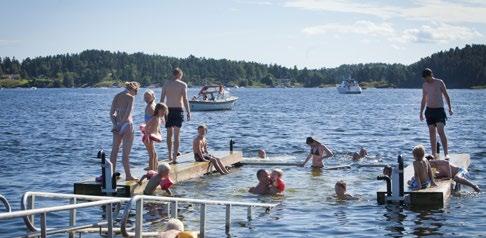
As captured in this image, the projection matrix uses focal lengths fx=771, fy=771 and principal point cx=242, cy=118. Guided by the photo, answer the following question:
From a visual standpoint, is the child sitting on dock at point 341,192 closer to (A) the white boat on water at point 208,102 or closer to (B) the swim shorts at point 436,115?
(B) the swim shorts at point 436,115

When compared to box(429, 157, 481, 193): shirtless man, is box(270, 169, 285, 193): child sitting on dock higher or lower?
lower

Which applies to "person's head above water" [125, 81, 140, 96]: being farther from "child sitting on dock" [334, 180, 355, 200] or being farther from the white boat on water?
the white boat on water

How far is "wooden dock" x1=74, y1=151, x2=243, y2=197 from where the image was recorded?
1617cm

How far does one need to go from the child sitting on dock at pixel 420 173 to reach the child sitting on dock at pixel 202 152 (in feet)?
21.9

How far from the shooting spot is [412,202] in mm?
15859

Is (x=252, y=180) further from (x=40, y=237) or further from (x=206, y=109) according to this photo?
(x=206, y=109)

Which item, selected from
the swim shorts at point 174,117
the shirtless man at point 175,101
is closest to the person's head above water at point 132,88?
the shirtless man at point 175,101

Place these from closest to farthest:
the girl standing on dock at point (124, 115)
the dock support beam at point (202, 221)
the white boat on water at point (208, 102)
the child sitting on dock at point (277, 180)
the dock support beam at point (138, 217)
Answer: the dock support beam at point (138, 217) < the dock support beam at point (202, 221) < the girl standing on dock at point (124, 115) < the child sitting on dock at point (277, 180) < the white boat on water at point (208, 102)

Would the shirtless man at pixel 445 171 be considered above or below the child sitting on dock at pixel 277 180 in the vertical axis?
above

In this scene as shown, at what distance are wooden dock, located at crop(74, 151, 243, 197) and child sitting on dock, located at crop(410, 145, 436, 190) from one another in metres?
5.78

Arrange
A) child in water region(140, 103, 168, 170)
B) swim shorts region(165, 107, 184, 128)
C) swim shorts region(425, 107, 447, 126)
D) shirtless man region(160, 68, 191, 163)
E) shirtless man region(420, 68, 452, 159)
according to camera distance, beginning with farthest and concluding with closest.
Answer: swim shorts region(425, 107, 447, 126) < shirtless man region(420, 68, 452, 159) < swim shorts region(165, 107, 184, 128) < shirtless man region(160, 68, 191, 163) < child in water region(140, 103, 168, 170)

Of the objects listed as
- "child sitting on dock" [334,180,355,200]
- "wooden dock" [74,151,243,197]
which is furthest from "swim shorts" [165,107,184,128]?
"child sitting on dock" [334,180,355,200]

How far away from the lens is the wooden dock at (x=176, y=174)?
16.2 meters

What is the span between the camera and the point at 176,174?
1916 cm
